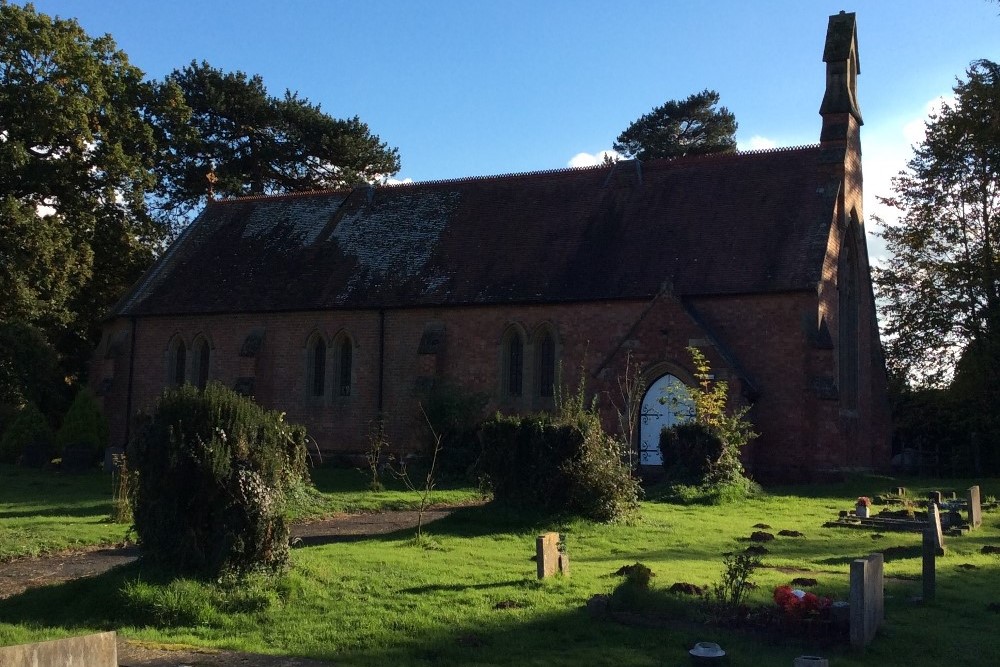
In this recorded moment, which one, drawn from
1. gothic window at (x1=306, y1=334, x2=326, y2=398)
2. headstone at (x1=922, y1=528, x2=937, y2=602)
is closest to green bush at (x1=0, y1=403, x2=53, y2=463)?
gothic window at (x1=306, y1=334, x2=326, y2=398)

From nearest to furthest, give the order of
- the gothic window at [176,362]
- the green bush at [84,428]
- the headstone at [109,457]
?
the headstone at [109,457]
the green bush at [84,428]
the gothic window at [176,362]

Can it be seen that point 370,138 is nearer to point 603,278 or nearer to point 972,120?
point 603,278

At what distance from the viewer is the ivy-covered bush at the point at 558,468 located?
64.3ft

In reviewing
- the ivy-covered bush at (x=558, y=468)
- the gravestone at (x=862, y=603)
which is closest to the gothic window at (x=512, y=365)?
the ivy-covered bush at (x=558, y=468)

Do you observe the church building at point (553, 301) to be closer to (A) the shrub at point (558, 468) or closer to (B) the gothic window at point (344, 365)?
(B) the gothic window at point (344, 365)

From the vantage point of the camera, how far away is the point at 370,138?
2164 inches

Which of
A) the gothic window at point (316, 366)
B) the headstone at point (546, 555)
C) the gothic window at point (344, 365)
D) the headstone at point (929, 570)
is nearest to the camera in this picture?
the headstone at point (929, 570)

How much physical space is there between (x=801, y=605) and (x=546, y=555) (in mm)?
3676

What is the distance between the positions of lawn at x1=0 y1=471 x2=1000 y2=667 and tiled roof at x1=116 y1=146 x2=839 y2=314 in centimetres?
1508

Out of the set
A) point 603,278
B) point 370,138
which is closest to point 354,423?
point 603,278

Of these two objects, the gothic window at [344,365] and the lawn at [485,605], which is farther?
the gothic window at [344,365]

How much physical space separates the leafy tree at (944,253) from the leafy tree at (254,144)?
1040 inches

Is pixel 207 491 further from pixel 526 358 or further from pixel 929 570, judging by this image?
pixel 526 358

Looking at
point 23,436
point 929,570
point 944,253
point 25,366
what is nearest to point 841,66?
point 944,253
